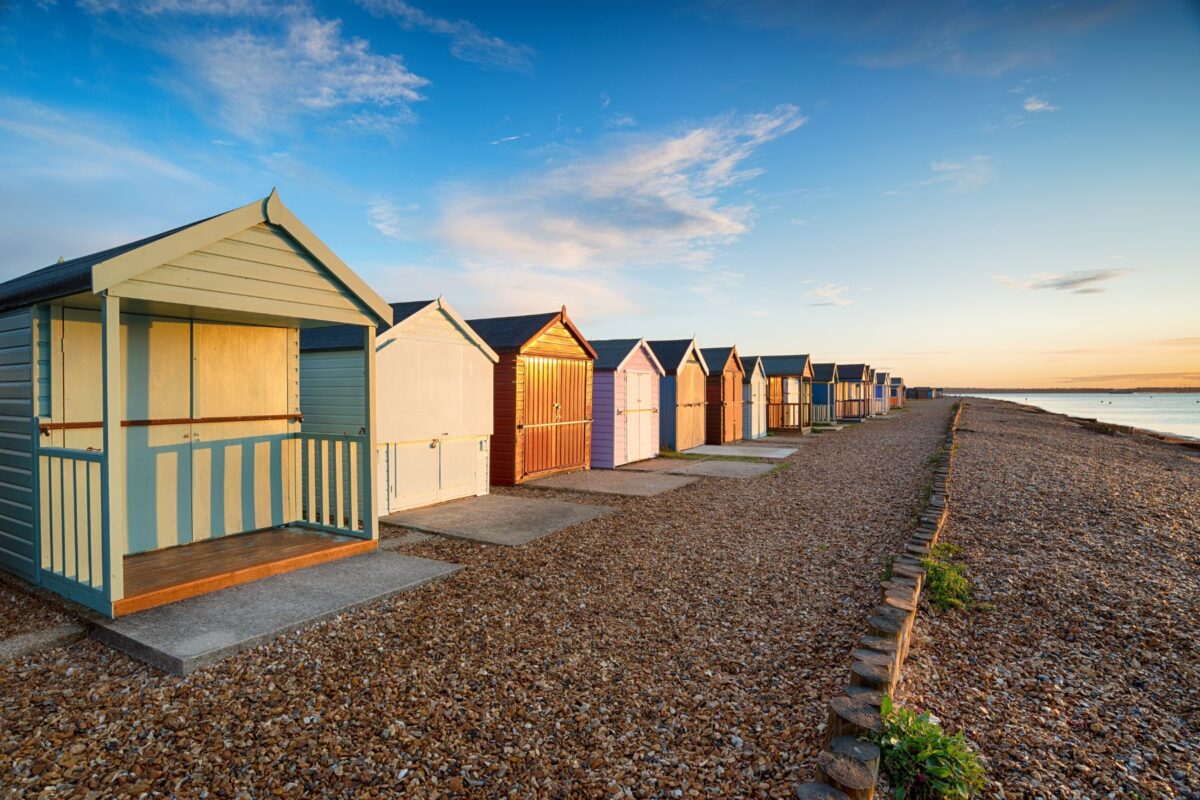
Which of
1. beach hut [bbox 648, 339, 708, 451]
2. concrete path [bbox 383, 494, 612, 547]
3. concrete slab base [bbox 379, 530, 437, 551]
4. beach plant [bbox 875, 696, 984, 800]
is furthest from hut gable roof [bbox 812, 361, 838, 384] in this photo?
beach plant [bbox 875, 696, 984, 800]

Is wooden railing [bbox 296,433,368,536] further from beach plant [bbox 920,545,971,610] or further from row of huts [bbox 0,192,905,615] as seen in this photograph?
beach plant [bbox 920,545,971,610]

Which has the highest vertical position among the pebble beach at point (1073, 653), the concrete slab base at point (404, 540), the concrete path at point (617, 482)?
the concrete slab base at point (404, 540)

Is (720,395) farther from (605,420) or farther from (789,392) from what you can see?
(789,392)

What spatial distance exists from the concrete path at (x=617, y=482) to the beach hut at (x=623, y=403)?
3.90 feet

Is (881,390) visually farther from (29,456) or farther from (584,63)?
(29,456)

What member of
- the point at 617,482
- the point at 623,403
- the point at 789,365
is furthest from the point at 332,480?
the point at 789,365

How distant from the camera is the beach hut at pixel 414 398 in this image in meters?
8.73

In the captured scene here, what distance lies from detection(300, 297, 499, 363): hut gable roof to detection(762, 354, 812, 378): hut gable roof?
23.0 meters

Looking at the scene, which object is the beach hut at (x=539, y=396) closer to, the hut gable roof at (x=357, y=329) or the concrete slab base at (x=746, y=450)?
the hut gable roof at (x=357, y=329)

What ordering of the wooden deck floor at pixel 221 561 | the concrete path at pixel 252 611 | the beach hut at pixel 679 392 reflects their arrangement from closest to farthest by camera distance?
the concrete path at pixel 252 611 < the wooden deck floor at pixel 221 561 < the beach hut at pixel 679 392

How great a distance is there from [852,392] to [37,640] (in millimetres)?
45962

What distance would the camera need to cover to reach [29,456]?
540cm

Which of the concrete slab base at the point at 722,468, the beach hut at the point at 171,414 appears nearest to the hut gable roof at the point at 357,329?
the beach hut at the point at 171,414

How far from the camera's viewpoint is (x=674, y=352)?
19.2 metres
